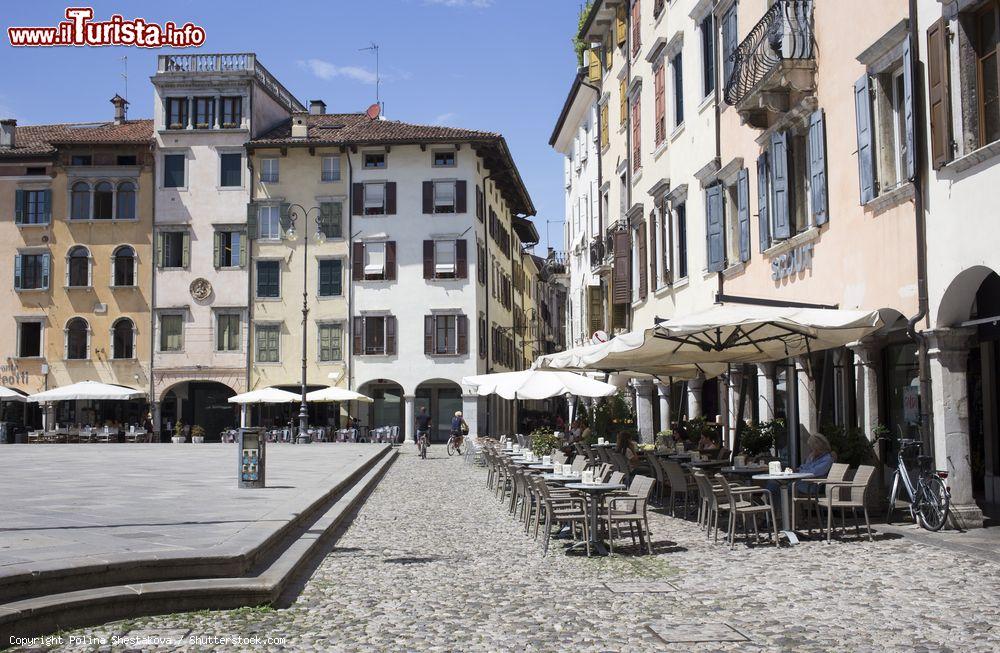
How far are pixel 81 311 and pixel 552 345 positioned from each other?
42.3 metres

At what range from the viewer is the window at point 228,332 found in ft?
163

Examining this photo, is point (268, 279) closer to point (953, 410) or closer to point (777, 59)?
point (777, 59)

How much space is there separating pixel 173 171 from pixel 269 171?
4.33 metres

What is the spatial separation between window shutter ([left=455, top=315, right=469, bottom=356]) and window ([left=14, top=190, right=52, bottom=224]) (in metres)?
19.6

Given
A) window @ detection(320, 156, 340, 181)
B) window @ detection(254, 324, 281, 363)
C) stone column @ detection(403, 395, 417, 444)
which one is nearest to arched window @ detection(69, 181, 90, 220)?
window @ detection(254, 324, 281, 363)

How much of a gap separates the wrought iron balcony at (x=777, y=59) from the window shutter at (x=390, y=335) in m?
31.7

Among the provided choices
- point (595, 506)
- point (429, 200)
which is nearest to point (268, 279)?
point (429, 200)

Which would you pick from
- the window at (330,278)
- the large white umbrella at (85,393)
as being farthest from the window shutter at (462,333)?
the large white umbrella at (85,393)

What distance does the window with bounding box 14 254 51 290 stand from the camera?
165ft

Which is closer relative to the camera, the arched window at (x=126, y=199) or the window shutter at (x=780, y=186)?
the window shutter at (x=780, y=186)

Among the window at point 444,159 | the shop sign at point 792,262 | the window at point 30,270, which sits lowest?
the shop sign at point 792,262

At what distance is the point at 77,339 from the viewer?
165 ft

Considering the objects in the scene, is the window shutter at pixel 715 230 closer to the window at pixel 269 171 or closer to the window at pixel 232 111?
the window at pixel 269 171

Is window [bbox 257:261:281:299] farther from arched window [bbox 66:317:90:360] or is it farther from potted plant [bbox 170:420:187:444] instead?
arched window [bbox 66:317:90:360]
